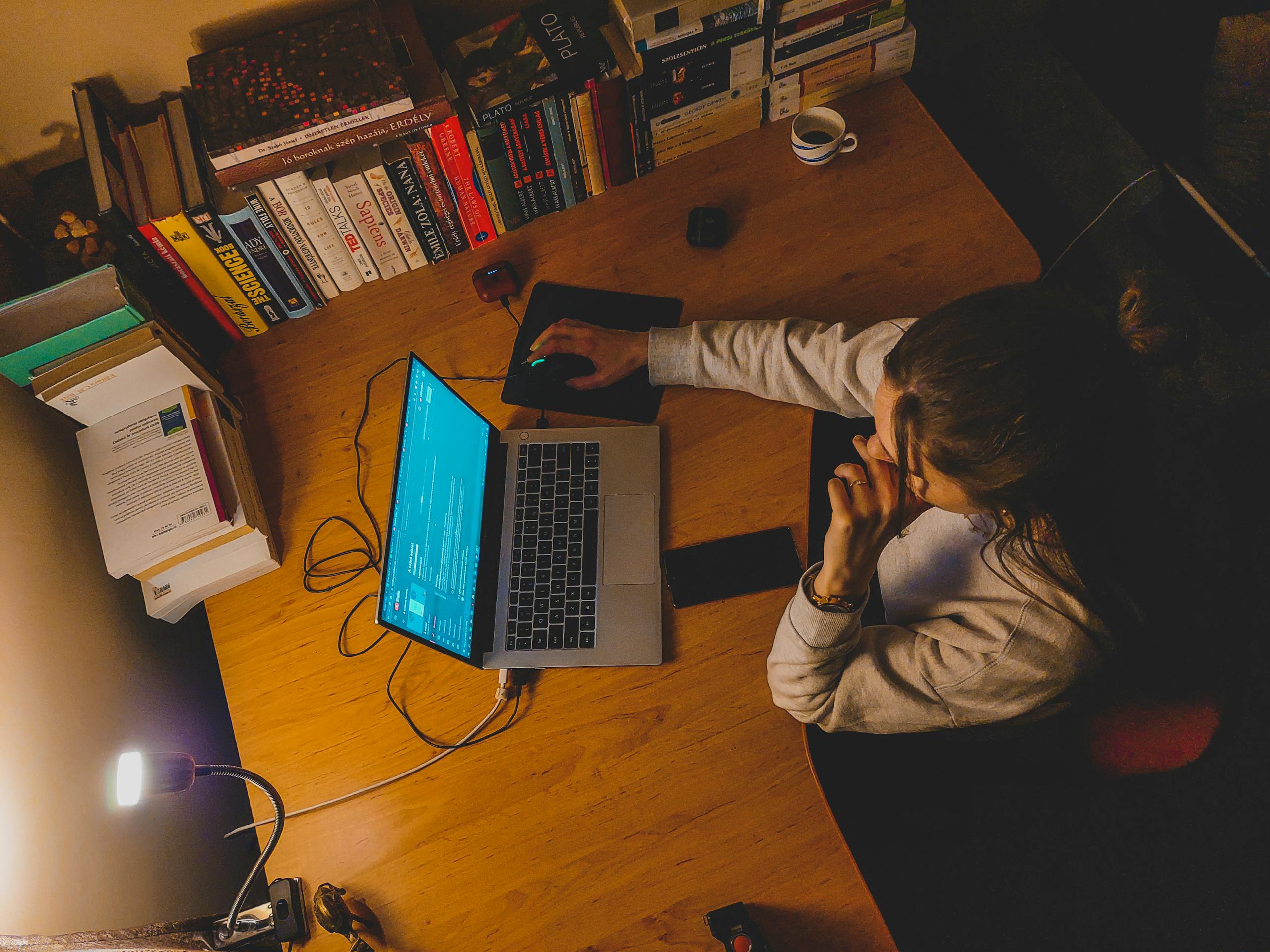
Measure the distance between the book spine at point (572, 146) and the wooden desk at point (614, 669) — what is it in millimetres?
48

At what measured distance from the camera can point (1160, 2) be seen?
186 cm

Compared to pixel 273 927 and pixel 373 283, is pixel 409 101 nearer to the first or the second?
pixel 373 283

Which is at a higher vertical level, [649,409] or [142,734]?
[649,409]

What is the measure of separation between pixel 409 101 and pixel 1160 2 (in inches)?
76.1

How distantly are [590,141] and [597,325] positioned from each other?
0.32 m

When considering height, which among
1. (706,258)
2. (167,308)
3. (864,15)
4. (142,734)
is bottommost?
(142,734)

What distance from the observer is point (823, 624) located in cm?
92

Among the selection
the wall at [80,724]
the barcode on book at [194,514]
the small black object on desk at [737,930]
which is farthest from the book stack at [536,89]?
the small black object on desk at [737,930]

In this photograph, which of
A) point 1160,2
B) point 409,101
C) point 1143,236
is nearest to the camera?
point 409,101

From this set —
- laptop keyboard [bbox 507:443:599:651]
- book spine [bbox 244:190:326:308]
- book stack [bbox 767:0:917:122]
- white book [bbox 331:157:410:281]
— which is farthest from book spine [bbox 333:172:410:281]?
book stack [bbox 767:0:917:122]

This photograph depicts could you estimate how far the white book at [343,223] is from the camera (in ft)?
3.75

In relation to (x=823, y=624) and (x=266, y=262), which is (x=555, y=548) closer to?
(x=823, y=624)

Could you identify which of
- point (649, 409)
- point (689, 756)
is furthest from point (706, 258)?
point (689, 756)

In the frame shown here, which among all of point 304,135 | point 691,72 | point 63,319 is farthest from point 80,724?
point 691,72
